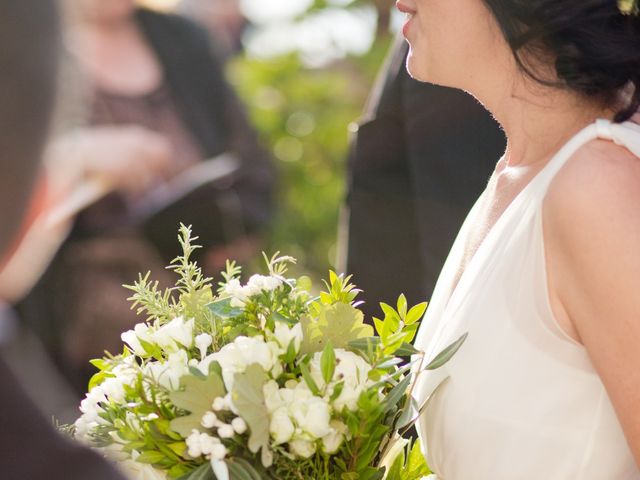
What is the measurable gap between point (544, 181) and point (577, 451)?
1.77ft

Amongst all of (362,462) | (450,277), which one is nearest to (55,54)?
(362,462)

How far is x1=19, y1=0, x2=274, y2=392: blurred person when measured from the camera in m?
4.52

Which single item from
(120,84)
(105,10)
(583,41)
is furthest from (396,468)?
(105,10)

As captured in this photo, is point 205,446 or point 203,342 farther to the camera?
point 203,342

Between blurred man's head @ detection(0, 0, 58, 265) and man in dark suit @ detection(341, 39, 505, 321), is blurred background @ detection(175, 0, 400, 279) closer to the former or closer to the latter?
man in dark suit @ detection(341, 39, 505, 321)

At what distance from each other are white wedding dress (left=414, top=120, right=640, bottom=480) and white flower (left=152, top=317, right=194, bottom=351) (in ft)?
1.75

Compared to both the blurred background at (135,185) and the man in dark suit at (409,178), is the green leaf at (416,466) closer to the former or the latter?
the man in dark suit at (409,178)

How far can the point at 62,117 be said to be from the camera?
3.01 feet

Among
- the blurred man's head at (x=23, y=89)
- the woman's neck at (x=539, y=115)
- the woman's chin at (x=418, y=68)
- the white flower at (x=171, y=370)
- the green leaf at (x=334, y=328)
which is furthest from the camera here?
the woman's chin at (x=418, y=68)

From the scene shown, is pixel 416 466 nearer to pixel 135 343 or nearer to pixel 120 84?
pixel 135 343

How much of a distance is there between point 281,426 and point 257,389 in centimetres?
8

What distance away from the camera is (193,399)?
6.60ft

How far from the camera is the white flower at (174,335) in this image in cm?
217

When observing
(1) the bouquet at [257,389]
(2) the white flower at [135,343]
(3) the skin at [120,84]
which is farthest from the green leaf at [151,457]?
(3) the skin at [120,84]
